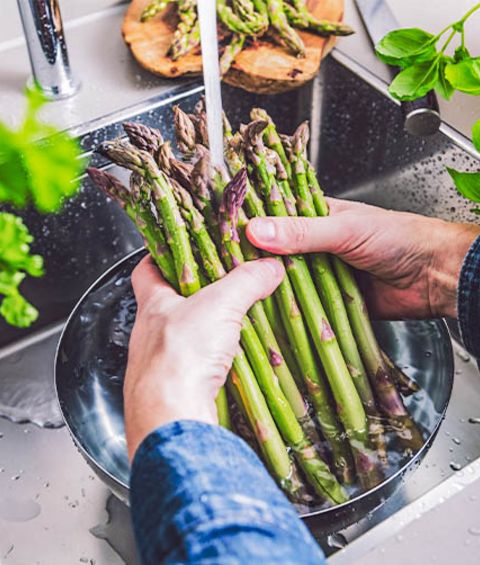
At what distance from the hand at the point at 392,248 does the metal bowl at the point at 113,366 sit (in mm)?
38

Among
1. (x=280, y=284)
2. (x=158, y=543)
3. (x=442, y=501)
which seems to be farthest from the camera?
(x=280, y=284)

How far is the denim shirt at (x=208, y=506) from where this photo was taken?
598mm

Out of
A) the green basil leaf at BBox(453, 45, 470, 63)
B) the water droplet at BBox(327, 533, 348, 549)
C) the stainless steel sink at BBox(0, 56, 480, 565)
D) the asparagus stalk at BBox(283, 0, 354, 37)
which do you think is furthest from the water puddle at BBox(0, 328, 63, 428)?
the green basil leaf at BBox(453, 45, 470, 63)

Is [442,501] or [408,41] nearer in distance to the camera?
[442,501]

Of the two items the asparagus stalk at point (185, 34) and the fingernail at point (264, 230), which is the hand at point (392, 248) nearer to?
the fingernail at point (264, 230)

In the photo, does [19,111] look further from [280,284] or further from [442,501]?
[442,501]

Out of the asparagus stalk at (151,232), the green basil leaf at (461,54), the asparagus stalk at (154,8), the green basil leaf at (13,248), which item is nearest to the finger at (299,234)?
the asparagus stalk at (151,232)

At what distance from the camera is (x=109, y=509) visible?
109 centimetres

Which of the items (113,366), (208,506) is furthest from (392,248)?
(208,506)

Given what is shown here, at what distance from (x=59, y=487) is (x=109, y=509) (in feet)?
0.29

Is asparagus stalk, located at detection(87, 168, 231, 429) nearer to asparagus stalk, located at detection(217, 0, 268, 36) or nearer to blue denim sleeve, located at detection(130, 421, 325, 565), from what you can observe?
blue denim sleeve, located at detection(130, 421, 325, 565)

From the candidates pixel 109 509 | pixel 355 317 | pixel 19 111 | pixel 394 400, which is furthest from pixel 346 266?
pixel 19 111

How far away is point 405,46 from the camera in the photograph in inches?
44.4

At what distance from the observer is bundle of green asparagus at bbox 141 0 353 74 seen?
1292 millimetres
